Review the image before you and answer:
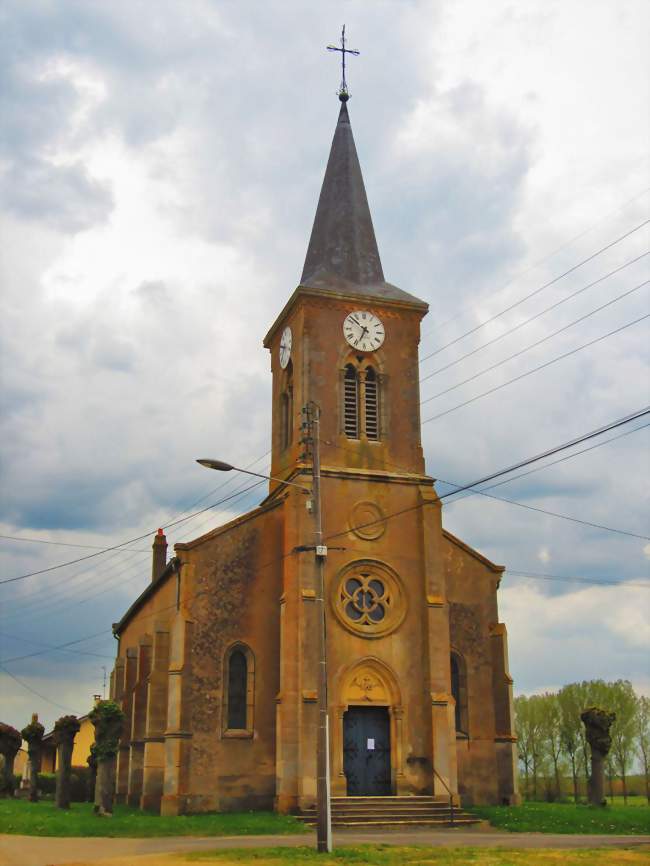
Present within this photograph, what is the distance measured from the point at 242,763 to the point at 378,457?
38.3 ft

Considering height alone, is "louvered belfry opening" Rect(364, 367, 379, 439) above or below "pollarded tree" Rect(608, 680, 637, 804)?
above

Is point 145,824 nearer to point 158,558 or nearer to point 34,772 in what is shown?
point 34,772

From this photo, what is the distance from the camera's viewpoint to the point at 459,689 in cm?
3412

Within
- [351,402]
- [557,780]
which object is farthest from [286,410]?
[557,780]

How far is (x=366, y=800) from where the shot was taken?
29.3m

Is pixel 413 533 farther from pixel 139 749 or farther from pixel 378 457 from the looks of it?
pixel 139 749

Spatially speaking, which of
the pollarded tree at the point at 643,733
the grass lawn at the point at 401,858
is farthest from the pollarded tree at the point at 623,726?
the grass lawn at the point at 401,858

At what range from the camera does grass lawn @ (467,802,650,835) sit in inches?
1035

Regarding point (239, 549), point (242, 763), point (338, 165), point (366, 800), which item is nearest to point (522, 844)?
point (366, 800)

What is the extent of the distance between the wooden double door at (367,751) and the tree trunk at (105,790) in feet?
24.7

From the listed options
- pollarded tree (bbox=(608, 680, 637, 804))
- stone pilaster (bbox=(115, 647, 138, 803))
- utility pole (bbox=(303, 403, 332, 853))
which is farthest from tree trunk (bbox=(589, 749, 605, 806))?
pollarded tree (bbox=(608, 680, 637, 804))

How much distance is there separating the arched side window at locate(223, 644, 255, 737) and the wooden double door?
3.28 meters

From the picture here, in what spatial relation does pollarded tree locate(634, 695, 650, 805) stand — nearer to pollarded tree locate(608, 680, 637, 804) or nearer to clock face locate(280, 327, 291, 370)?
pollarded tree locate(608, 680, 637, 804)

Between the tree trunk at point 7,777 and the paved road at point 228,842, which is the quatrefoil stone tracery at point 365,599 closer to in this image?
the paved road at point 228,842
